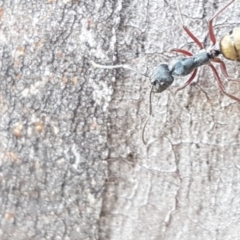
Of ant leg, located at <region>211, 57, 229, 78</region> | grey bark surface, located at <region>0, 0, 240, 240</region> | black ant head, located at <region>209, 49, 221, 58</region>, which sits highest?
black ant head, located at <region>209, 49, 221, 58</region>

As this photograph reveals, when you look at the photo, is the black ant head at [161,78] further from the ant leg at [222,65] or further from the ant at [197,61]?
the ant leg at [222,65]

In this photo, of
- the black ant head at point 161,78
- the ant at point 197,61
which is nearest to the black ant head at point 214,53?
the ant at point 197,61

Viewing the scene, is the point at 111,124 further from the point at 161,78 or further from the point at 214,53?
the point at 214,53

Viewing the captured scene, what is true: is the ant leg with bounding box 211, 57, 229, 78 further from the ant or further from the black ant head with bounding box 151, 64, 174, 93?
the black ant head with bounding box 151, 64, 174, 93

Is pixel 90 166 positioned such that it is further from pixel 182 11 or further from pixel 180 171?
pixel 182 11

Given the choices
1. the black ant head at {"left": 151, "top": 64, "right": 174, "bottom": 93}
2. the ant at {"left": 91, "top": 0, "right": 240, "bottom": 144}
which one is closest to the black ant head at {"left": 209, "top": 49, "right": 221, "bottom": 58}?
the ant at {"left": 91, "top": 0, "right": 240, "bottom": 144}

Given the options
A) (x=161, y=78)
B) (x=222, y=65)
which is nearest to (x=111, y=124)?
(x=161, y=78)

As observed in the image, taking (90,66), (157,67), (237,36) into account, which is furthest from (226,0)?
(90,66)
